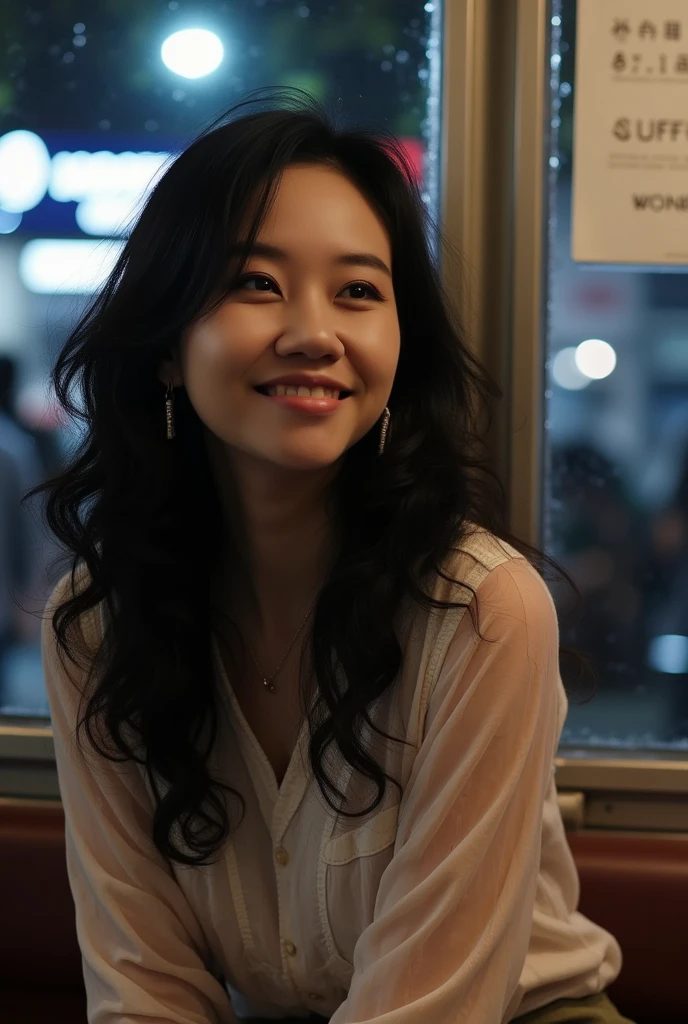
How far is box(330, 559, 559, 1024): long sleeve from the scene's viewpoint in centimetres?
101

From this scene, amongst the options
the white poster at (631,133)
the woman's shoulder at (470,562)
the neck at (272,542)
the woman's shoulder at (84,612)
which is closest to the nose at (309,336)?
the neck at (272,542)

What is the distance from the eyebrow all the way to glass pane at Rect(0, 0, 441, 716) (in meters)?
0.51

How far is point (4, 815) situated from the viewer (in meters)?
1.59

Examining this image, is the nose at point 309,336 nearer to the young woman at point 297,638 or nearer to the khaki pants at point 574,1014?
the young woman at point 297,638

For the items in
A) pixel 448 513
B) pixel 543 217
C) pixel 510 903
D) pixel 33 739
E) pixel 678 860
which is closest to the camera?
pixel 510 903

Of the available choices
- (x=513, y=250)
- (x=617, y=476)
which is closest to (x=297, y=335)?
(x=513, y=250)

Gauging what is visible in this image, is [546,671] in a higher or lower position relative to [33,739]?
higher

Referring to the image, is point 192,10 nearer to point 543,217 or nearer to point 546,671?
point 543,217

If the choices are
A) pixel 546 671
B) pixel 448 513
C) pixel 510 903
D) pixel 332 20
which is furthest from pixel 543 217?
pixel 510 903

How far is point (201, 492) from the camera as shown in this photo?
1.27m

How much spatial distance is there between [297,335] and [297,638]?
0.39m

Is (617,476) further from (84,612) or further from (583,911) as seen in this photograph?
(84,612)

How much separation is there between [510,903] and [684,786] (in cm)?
64

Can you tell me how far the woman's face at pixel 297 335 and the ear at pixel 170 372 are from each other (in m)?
0.06
